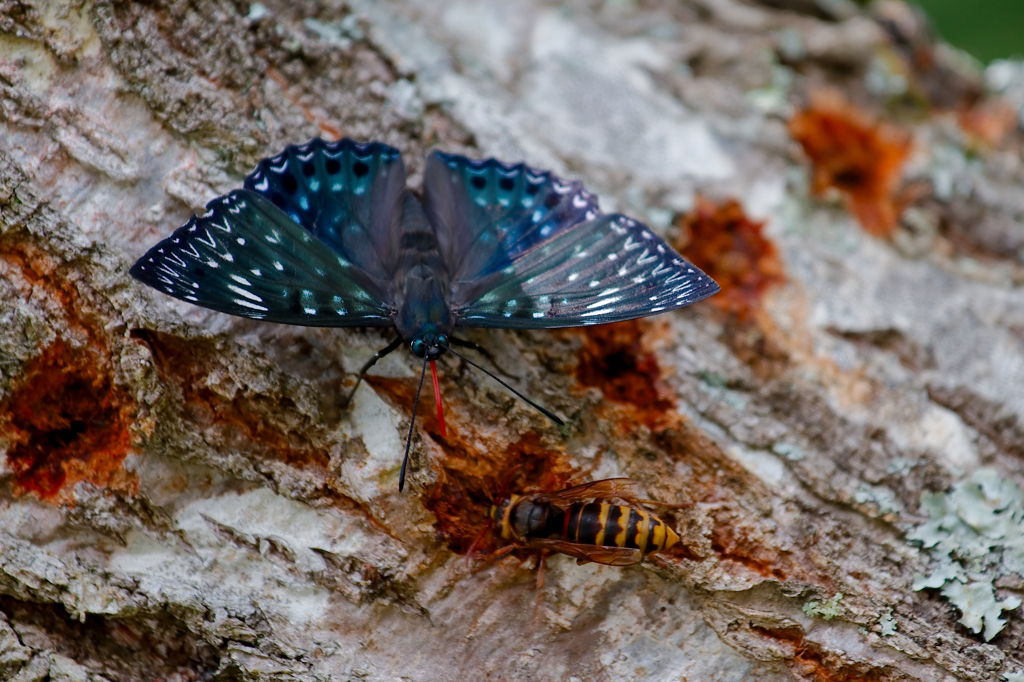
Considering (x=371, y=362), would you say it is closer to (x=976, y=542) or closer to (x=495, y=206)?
(x=495, y=206)

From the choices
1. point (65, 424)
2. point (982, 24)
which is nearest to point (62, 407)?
point (65, 424)

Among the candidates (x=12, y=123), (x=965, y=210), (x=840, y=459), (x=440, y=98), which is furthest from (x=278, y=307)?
(x=965, y=210)

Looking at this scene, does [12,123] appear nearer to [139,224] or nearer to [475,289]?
[139,224]

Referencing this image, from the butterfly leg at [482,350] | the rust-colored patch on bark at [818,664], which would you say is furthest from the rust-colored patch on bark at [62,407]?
the rust-colored patch on bark at [818,664]

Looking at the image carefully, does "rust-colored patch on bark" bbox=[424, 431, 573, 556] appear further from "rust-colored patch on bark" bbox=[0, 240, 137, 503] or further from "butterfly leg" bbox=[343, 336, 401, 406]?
"rust-colored patch on bark" bbox=[0, 240, 137, 503]

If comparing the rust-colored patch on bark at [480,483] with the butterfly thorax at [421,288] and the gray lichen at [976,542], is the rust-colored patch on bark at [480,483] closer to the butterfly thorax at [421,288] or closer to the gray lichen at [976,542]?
the butterfly thorax at [421,288]

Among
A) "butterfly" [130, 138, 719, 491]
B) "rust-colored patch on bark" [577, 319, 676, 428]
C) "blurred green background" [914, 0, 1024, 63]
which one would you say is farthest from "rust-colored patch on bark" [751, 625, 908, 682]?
"blurred green background" [914, 0, 1024, 63]

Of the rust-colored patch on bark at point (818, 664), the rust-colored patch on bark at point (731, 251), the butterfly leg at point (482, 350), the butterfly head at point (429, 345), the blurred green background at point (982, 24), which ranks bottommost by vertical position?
the rust-colored patch on bark at point (818, 664)
